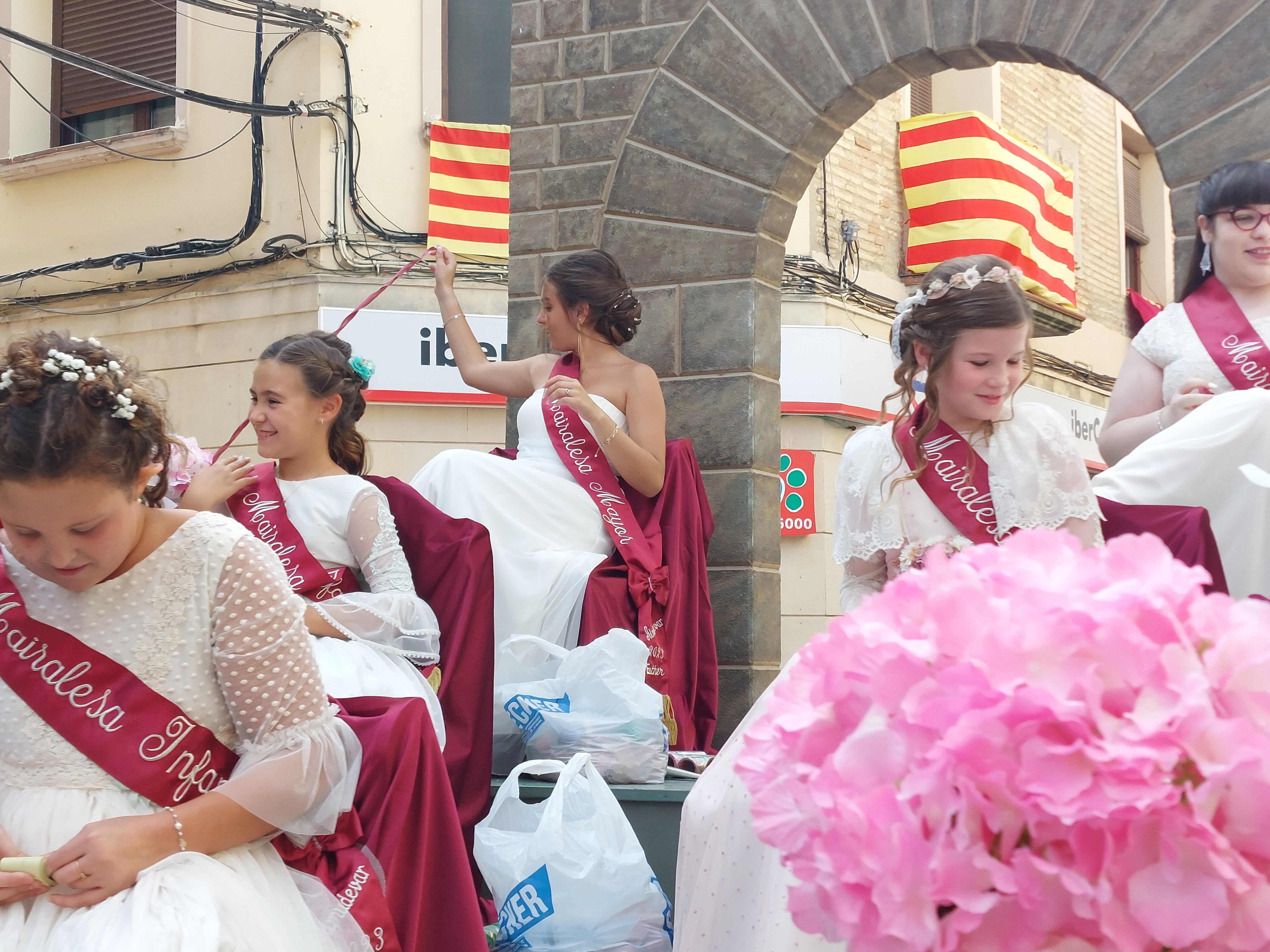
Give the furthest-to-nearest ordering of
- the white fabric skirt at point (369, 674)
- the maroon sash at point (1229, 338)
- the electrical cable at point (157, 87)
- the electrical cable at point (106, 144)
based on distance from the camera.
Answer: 1. the electrical cable at point (106, 144)
2. the electrical cable at point (157, 87)
3. the maroon sash at point (1229, 338)
4. the white fabric skirt at point (369, 674)

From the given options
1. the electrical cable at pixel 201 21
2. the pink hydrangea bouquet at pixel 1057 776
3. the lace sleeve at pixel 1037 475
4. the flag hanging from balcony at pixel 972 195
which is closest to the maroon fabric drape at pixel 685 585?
the lace sleeve at pixel 1037 475

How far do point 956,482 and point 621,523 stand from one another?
1519 mm

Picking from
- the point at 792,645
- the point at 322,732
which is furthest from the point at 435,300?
the point at 322,732

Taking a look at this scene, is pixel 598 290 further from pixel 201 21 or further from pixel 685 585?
pixel 201 21

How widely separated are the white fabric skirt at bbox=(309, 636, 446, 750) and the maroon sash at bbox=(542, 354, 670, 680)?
3.17 feet

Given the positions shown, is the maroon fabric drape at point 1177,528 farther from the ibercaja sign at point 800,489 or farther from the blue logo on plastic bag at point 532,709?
the ibercaja sign at point 800,489

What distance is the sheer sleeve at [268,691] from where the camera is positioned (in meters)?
1.67

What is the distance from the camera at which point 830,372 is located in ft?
29.8

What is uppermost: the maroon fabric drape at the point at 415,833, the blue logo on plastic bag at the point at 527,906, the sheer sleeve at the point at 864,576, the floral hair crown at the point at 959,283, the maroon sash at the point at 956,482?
the floral hair crown at the point at 959,283

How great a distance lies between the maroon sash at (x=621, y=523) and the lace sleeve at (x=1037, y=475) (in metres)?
1.47

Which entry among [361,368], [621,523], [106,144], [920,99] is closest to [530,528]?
[621,523]

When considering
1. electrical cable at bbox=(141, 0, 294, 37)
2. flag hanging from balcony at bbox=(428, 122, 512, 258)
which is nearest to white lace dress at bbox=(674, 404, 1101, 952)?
flag hanging from balcony at bbox=(428, 122, 512, 258)

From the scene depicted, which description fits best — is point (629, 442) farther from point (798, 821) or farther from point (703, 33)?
point (798, 821)

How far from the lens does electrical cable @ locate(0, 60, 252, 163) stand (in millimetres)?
8898
